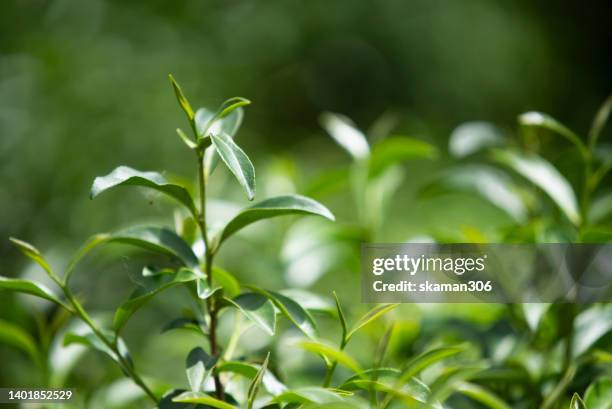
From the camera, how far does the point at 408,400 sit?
44 cm

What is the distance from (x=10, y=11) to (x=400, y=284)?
1988 mm

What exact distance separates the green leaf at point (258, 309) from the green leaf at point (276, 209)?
0.04 m

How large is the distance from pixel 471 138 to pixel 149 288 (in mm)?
414

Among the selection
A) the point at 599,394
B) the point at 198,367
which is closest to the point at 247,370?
the point at 198,367

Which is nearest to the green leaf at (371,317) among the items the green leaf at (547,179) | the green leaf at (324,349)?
the green leaf at (324,349)

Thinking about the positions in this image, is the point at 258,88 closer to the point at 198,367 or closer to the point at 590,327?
the point at 590,327

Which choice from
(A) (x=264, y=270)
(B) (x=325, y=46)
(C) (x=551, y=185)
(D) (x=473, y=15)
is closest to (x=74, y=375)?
(A) (x=264, y=270)

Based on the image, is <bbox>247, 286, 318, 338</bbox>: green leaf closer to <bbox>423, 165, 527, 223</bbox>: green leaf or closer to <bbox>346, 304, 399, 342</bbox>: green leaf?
<bbox>346, 304, 399, 342</bbox>: green leaf

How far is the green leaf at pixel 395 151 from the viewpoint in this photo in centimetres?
77

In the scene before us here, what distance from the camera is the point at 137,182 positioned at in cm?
46

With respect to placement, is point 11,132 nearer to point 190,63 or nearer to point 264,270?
point 190,63

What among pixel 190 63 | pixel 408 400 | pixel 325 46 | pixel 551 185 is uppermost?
pixel 325 46

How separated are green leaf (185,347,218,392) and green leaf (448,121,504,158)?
0.37 meters

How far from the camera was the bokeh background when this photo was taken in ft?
5.31
